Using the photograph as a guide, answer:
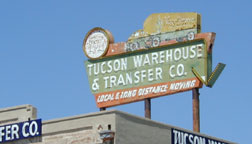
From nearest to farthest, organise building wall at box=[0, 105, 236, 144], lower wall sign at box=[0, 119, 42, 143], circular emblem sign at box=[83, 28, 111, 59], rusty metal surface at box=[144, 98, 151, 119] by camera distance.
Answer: building wall at box=[0, 105, 236, 144] < lower wall sign at box=[0, 119, 42, 143] < rusty metal surface at box=[144, 98, 151, 119] < circular emblem sign at box=[83, 28, 111, 59]

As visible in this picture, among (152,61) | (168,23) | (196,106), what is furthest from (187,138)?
(168,23)

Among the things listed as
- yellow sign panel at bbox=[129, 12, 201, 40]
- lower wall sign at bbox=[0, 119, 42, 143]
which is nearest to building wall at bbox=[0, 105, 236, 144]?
lower wall sign at bbox=[0, 119, 42, 143]

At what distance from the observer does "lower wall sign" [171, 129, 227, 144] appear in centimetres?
4328

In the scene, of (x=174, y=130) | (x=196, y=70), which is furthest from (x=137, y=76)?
(x=174, y=130)

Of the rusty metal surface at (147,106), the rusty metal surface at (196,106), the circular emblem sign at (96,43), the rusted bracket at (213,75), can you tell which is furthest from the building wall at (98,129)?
the circular emblem sign at (96,43)

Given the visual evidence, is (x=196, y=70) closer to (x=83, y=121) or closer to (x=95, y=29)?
(x=95, y=29)

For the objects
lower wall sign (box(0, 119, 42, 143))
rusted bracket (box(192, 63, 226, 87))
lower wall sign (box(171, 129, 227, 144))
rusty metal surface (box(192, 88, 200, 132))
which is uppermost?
rusted bracket (box(192, 63, 226, 87))

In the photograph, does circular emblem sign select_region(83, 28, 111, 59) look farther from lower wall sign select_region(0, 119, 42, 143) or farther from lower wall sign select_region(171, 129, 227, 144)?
lower wall sign select_region(0, 119, 42, 143)

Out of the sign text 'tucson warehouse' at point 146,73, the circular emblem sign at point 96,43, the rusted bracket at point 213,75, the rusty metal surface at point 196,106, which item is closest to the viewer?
the rusty metal surface at point 196,106

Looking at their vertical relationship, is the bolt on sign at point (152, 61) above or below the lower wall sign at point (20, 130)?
above

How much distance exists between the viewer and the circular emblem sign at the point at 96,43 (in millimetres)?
57812

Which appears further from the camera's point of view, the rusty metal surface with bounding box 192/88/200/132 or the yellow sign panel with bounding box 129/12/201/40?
the yellow sign panel with bounding box 129/12/201/40

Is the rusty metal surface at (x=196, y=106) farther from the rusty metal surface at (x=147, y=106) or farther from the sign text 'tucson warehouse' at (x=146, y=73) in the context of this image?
the rusty metal surface at (x=147, y=106)

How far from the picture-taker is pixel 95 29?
58.2m
